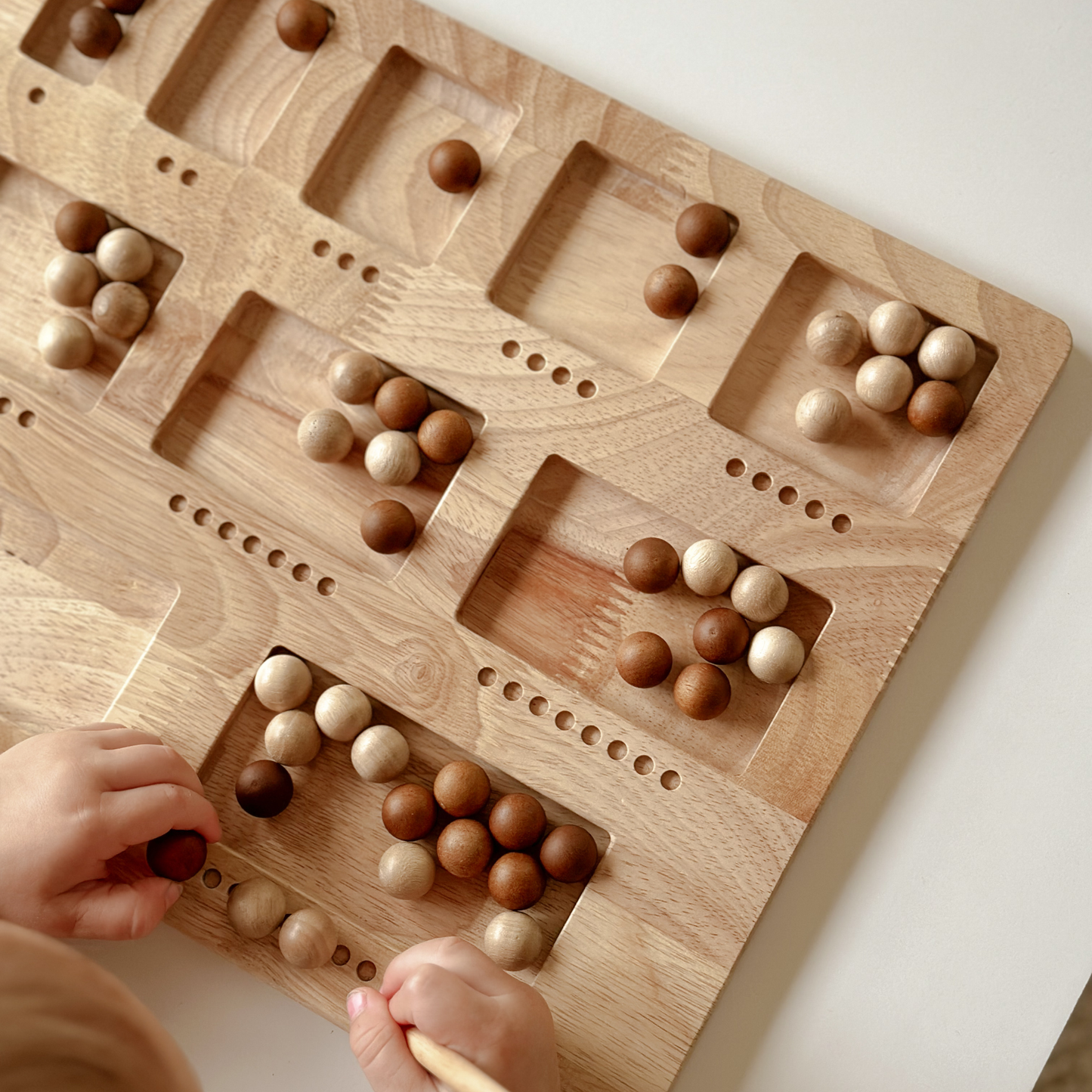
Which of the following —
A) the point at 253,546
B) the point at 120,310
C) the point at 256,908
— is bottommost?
the point at 256,908

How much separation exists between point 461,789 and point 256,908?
185 mm

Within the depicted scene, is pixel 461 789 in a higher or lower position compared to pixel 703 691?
lower

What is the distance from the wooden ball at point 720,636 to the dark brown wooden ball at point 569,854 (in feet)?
0.56

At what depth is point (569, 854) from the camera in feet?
2.66

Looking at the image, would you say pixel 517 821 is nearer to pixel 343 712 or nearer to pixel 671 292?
pixel 343 712

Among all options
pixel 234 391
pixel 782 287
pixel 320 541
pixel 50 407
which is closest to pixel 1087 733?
pixel 782 287

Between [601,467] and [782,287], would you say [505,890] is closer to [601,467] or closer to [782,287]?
[601,467]

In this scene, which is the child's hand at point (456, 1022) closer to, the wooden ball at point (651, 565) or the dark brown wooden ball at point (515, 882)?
the dark brown wooden ball at point (515, 882)

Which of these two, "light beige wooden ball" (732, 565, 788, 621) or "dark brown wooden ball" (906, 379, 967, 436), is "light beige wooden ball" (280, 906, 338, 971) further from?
"dark brown wooden ball" (906, 379, 967, 436)

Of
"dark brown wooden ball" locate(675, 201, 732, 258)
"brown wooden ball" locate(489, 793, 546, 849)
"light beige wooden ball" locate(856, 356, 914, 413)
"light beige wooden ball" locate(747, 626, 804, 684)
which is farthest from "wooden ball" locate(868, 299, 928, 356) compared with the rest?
"brown wooden ball" locate(489, 793, 546, 849)

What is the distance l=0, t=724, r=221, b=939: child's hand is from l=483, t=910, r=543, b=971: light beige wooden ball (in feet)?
0.78

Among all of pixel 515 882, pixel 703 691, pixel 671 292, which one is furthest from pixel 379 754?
pixel 671 292

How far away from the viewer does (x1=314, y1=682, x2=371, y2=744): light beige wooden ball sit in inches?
33.8

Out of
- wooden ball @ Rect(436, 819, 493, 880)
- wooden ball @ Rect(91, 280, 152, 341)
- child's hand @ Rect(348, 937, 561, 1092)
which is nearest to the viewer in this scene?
child's hand @ Rect(348, 937, 561, 1092)
